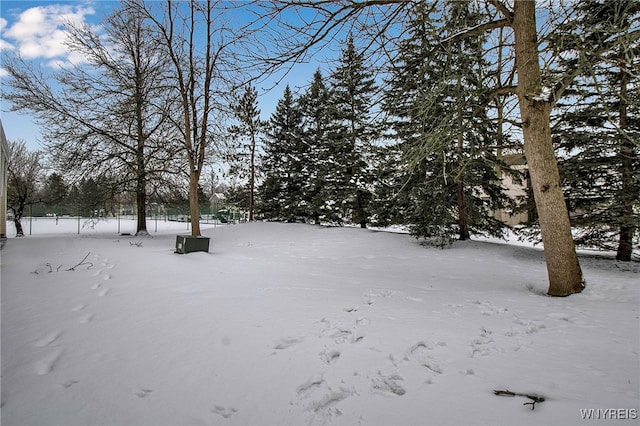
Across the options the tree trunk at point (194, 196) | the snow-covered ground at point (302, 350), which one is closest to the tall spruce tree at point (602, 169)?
the snow-covered ground at point (302, 350)

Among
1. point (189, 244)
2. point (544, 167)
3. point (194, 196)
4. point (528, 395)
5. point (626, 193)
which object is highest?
point (544, 167)

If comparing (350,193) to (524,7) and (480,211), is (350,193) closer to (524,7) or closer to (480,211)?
(480,211)

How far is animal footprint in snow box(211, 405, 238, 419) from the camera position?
6.47 ft

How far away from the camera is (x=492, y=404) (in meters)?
1.93

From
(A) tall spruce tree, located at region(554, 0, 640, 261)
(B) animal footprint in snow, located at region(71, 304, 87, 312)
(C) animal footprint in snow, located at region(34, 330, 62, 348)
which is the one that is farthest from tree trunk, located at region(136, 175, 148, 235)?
(A) tall spruce tree, located at region(554, 0, 640, 261)

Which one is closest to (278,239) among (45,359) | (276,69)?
(276,69)

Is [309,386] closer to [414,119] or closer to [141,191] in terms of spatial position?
[414,119]

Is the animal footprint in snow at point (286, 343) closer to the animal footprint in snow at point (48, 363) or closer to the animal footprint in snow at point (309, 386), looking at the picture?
the animal footprint in snow at point (309, 386)

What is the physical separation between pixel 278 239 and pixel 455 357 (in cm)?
1158

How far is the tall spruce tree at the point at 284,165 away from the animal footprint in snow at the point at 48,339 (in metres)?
15.9

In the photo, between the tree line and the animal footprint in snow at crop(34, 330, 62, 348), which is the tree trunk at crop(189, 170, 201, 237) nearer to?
the tree line

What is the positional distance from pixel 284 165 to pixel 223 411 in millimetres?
19292

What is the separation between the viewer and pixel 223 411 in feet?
6.59

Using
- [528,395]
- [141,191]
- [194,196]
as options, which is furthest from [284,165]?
[528,395]
